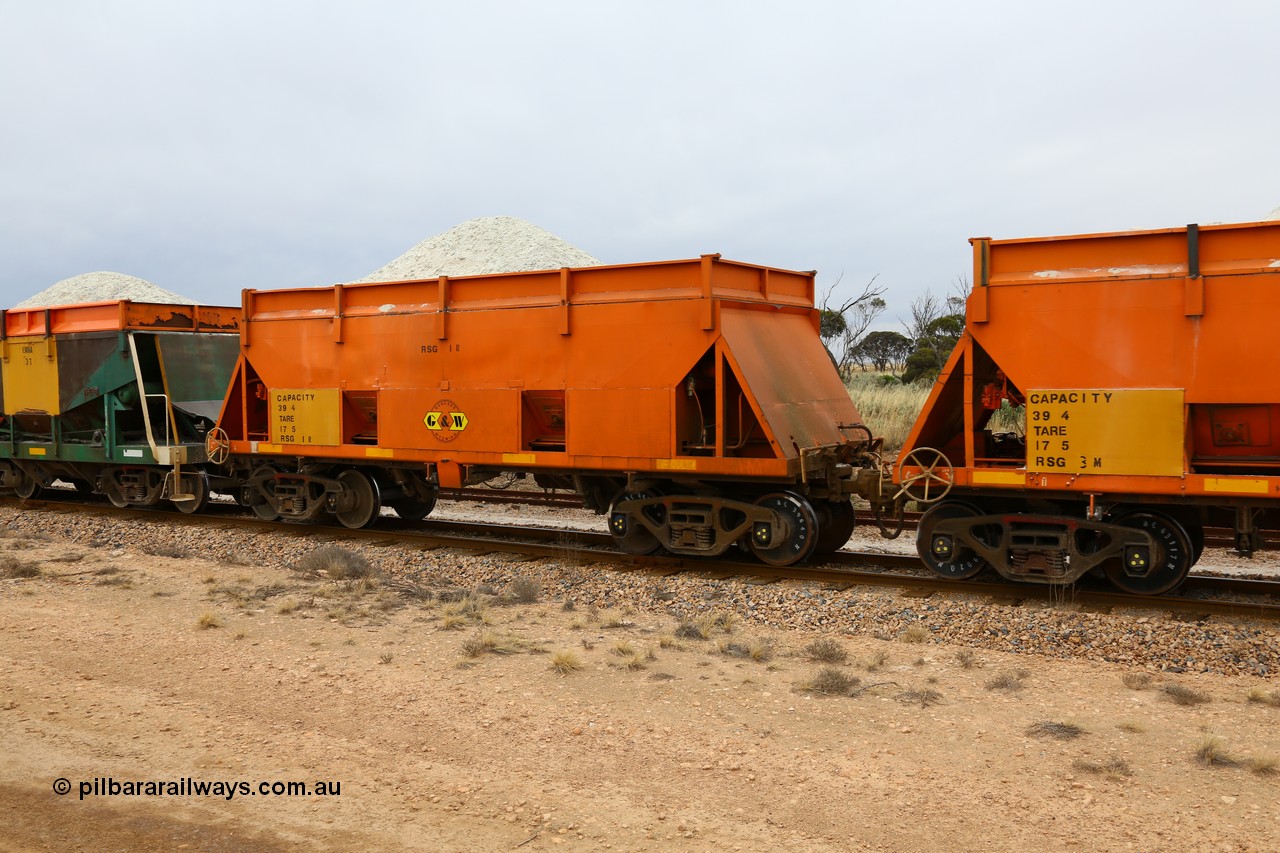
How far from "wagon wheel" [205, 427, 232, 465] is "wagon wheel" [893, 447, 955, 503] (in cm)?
959

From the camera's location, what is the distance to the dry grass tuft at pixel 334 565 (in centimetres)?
1050

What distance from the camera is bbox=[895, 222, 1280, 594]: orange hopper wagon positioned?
8.44m

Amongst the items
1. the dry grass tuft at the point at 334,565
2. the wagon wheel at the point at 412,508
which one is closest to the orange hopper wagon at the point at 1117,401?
the dry grass tuft at the point at 334,565

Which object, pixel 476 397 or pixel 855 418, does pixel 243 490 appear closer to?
pixel 476 397

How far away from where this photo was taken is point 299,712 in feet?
20.9

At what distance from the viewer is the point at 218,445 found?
14664mm

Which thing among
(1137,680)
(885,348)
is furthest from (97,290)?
(1137,680)

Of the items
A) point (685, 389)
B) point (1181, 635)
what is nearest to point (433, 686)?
point (685, 389)

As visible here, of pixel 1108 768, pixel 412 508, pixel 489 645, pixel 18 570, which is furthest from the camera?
pixel 412 508

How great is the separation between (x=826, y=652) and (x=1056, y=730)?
1.89 meters

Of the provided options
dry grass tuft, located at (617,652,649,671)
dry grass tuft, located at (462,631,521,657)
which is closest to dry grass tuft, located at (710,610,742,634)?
dry grass tuft, located at (617,652,649,671)

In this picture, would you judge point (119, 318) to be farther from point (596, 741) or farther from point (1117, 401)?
point (1117, 401)

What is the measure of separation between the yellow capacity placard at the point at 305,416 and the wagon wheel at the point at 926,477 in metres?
7.34

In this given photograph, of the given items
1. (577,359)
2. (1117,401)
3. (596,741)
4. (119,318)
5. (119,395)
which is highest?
(119,318)
